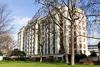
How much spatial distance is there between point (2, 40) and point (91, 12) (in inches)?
1686

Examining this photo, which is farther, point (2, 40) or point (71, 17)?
point (2, 40)

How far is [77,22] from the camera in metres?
56.2

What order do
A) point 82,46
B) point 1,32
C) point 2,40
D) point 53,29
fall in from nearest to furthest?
point 53,29
point 1,32
point 2,40
point 82,46

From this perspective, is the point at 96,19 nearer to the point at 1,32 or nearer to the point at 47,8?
the point at 47,8

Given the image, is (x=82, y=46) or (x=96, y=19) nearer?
(x=96, y=19)

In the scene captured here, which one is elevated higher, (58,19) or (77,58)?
(58,19)

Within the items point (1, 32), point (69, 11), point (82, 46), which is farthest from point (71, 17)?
point (82, 46)

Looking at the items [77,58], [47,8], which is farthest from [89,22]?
[77,58]

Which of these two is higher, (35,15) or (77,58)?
(35,15)

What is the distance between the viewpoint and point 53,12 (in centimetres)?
5334

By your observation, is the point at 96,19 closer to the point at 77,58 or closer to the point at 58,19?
the point at 58,19

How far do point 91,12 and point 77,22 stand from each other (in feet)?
29.2

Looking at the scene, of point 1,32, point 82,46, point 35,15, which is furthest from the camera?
point 82,46

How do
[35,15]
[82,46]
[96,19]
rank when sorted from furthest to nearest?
[82,46], [35,15], [96,19]
